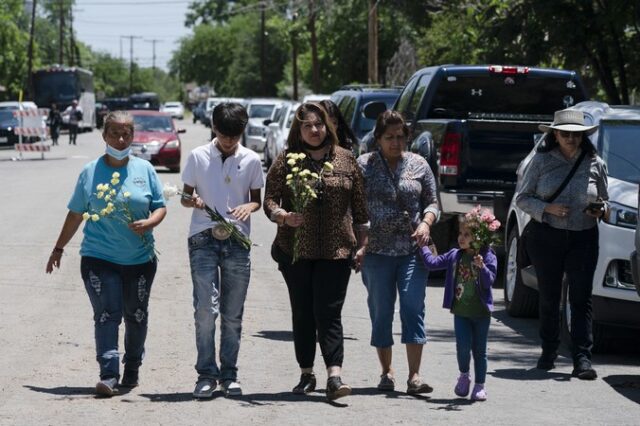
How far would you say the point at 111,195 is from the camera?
8.47m

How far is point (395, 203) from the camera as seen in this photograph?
8664mm

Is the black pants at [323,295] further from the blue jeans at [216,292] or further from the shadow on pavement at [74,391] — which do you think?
the shadow on pavement at [74,391]

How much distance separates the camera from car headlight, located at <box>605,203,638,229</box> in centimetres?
1016

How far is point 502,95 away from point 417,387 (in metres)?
7.56

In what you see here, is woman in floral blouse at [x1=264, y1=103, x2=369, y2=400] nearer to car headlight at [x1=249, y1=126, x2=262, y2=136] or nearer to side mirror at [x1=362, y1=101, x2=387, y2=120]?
side mirror at [x1=362, y1=101, x2=387, y2=120]

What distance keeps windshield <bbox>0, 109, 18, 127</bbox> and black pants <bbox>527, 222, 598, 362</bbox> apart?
4353cm

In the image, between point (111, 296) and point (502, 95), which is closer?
point (111, 296)

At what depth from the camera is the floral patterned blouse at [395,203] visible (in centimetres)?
864

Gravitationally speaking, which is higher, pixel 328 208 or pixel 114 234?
pixel 328 208

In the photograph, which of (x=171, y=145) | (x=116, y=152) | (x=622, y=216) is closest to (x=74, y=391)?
(x=116, y=152)

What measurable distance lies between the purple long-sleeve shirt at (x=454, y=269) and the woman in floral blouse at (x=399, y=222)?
0.43 feet

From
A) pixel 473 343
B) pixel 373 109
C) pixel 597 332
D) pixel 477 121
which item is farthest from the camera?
pixel 373 109

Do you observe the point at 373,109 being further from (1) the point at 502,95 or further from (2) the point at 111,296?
(2) the point at 111,296

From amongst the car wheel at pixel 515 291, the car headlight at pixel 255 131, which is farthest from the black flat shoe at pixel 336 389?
the car headlight at pixel 255 131
